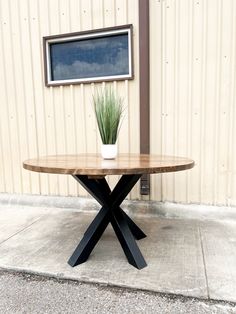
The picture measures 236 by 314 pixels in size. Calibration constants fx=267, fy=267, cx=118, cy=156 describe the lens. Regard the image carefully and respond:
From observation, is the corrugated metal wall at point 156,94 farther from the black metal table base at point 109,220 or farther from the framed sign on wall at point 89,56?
the black metal table base at point 109,220

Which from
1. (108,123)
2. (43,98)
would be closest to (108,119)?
(108,123)

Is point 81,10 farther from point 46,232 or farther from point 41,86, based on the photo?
point 46,232

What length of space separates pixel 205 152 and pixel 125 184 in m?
1.17

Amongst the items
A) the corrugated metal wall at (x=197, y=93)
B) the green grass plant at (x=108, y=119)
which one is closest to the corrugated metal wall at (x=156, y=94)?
the corrugated metal wall at (x=197, y=93)

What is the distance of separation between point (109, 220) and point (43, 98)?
5.85 ft

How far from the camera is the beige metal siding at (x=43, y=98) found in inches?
108

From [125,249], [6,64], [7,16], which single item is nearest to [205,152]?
[125,249]

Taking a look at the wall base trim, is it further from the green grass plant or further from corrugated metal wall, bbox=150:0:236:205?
the green grass plant

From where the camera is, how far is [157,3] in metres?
2.57

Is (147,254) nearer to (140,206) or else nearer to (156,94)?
(140,206)

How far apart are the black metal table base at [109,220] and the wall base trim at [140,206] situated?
0.94 meters

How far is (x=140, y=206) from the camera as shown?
280 centimetres

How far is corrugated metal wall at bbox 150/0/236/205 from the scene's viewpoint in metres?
2.47

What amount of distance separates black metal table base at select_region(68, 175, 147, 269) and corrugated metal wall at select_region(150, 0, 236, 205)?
102 centimetres
